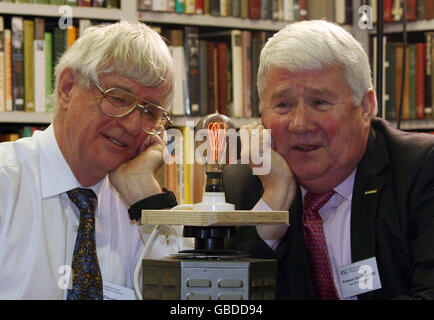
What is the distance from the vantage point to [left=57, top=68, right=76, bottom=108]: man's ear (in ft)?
5.60

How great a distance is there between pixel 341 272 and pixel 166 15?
4.68ft

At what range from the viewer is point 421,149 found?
1637mm

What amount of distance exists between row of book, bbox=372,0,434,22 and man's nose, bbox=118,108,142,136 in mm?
1590

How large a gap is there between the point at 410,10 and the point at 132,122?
1641 millimetres

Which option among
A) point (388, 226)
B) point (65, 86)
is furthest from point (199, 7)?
point (388, 226)

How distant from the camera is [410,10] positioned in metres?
2.80

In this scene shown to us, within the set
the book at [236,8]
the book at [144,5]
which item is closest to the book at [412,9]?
the book at [236,8]

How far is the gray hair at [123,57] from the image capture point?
1.64 metres

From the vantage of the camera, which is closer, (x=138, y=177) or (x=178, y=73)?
(x=138, y=177)

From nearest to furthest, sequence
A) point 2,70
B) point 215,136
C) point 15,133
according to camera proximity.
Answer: point 215,136 < point 2,70 < point 15,133

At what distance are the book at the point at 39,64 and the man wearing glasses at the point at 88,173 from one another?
0.78 m

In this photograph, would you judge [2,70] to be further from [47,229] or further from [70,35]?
[47,229]

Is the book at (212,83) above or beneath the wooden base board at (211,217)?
above

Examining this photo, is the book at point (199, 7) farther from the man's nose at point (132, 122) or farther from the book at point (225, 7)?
the man's nose at point (132, 122)
